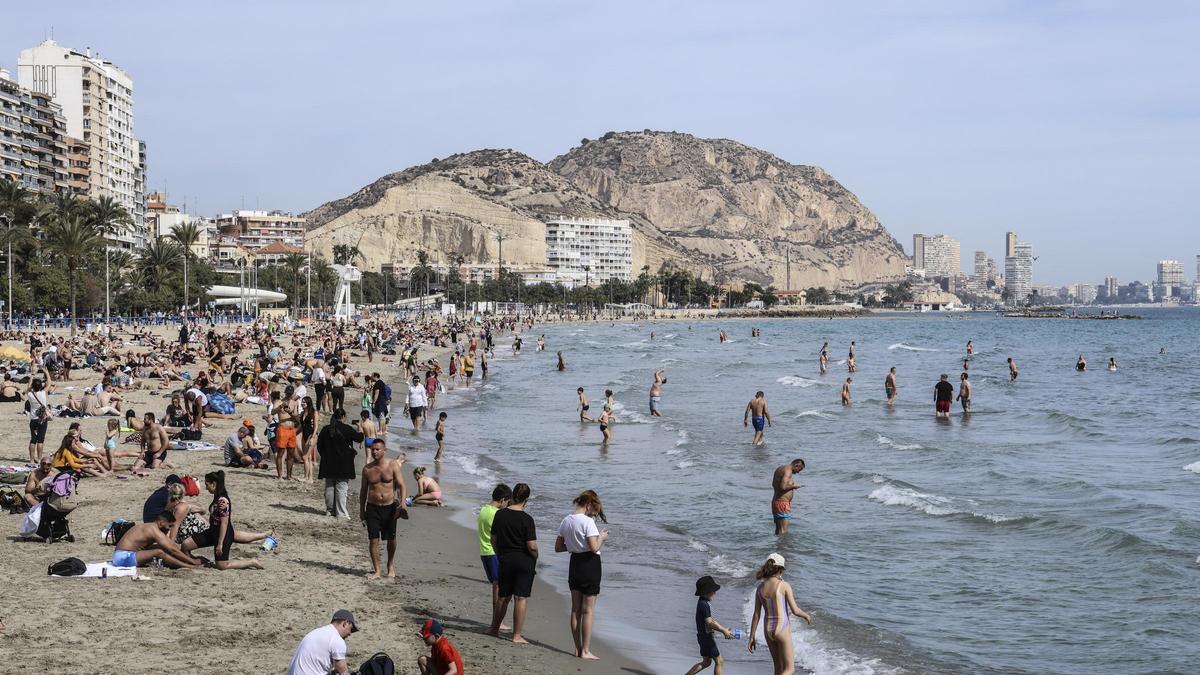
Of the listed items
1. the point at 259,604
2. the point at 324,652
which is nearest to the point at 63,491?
the point at 259,604

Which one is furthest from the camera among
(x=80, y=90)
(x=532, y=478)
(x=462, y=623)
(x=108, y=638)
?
(x=80, y=90)

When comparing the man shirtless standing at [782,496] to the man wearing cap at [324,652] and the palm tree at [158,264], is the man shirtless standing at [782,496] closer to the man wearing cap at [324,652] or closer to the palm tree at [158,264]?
the man wearing cap at [324,652]

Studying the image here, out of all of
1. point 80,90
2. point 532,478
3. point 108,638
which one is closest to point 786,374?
point 532,478

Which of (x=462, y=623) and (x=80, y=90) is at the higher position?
(x=80, y=90)

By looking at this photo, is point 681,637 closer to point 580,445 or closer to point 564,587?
point 564,587

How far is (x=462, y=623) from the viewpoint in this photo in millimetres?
9812

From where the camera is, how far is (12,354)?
105 feet

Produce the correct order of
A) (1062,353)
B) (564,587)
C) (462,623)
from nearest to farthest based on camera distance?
1. (462,623)
2. (564,587)
3. (1062,353)

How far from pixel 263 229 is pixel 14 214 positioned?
12901 centimetres

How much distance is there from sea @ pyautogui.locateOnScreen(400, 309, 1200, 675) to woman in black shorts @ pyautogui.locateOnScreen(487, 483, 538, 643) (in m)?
1.50

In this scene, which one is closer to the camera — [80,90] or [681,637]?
[681,637]

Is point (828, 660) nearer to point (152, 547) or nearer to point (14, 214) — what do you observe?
point (152, 547)

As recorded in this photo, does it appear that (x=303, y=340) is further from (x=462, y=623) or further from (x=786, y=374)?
(x=462, y=623)

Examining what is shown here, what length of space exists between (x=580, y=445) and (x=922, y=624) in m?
14.1
